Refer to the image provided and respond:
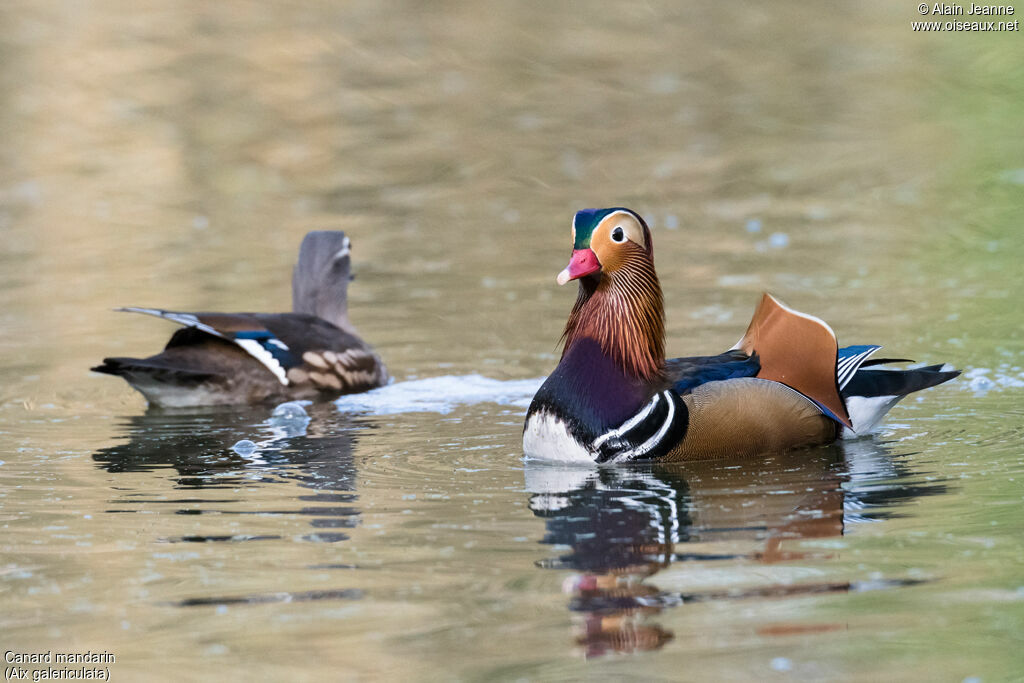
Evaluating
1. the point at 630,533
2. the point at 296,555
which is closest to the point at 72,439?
the point at 296,555

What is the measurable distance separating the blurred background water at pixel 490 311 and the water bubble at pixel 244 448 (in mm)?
179

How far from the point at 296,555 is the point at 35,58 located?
20119 mm

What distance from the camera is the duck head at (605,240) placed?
802 centimetres

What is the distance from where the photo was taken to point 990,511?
6.76 meters

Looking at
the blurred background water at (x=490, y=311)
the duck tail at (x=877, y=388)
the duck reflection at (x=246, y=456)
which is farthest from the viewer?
the duck tail at (x=877, y=388)

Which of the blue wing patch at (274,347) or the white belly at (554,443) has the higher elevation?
the blue wing patch at (274,347)

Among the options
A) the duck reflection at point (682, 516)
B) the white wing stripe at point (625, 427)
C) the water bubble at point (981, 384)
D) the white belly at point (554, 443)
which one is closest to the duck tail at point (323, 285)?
the white belly at point (554, 443)

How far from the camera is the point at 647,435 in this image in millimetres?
7906

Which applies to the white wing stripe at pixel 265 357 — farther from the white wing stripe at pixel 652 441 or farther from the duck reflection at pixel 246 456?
the white wing stripe at pixel 652 441

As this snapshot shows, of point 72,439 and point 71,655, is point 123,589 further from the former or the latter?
point 72,439

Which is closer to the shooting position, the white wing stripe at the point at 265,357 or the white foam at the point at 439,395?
the white foam at the point at 439,395
